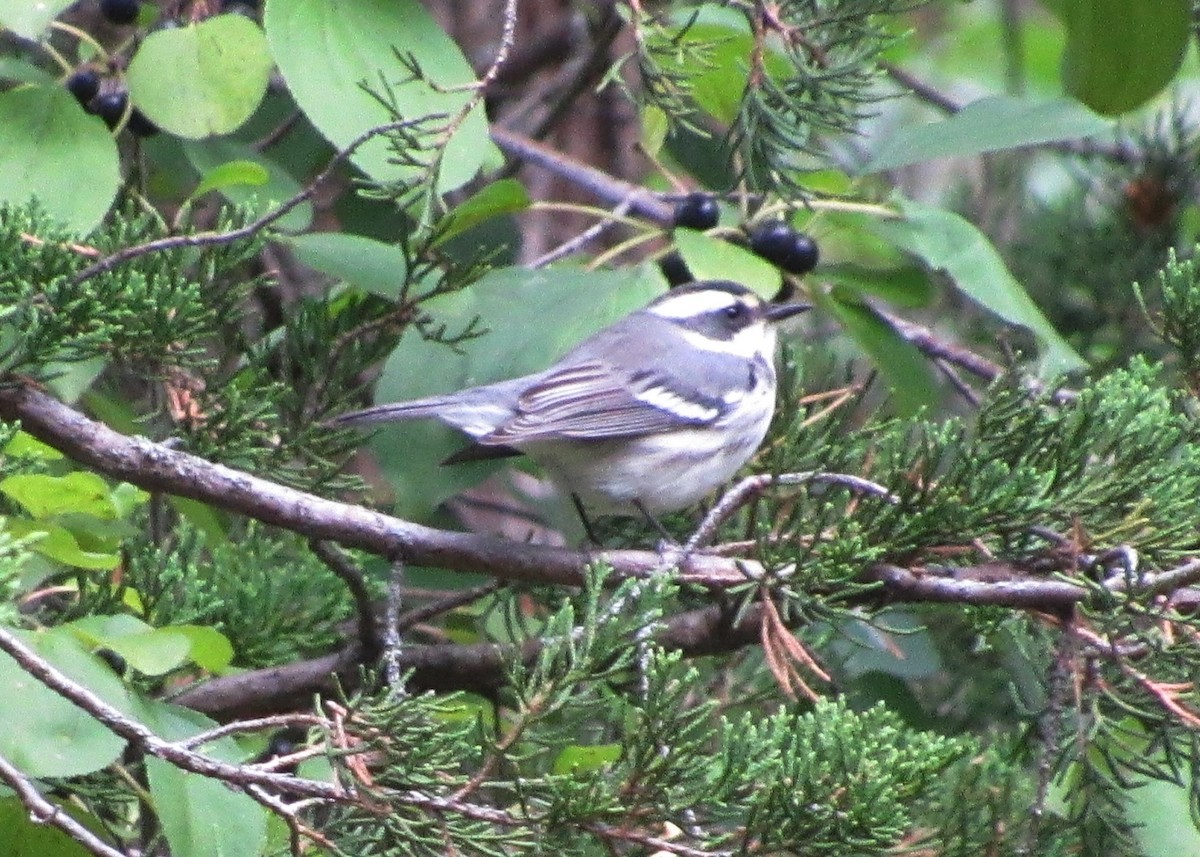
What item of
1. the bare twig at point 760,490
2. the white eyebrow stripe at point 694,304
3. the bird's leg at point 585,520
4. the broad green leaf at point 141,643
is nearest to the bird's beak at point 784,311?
the white eyebrow stripe at point 694,304

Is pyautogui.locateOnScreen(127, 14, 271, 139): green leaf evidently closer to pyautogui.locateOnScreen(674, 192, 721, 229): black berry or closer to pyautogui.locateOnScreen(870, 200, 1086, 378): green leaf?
pyautogui.locateOnScreen(674, 192, 721, 229): black berry

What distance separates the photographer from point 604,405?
3166mm

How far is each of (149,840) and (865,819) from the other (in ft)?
3.64

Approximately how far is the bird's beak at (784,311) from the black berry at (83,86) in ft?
4.45

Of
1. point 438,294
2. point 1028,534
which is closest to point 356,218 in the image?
point 438,294

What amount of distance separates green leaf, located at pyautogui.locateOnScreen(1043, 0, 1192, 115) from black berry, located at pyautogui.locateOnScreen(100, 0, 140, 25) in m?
1.67

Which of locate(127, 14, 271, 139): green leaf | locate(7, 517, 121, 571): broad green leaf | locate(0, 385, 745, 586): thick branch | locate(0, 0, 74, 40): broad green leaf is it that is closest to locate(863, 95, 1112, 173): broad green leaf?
locate(0, 385, 745, 586): thick branch

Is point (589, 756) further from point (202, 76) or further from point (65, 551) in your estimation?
point (202, 76)

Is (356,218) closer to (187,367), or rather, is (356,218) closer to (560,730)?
(187,367)

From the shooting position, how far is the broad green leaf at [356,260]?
255 cm

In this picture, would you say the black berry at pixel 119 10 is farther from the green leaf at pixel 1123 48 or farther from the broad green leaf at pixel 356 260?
the green leaf at pixel 1123 48

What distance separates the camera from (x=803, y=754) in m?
1.79

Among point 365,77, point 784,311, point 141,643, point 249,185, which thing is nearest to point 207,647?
point 141,643

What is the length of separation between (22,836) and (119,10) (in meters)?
1.64
